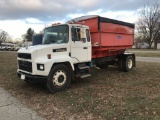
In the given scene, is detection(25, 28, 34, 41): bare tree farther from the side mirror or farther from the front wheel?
the front wheel

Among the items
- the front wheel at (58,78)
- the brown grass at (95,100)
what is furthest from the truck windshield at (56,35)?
the brown grass at (95,100)

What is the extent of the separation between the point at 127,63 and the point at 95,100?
5.98m

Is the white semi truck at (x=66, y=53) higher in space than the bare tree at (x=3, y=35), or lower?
lower

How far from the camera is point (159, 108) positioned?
528 centimetres

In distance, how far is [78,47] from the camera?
799 centimetres

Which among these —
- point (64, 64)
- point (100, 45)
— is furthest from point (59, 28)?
point (100, 45)

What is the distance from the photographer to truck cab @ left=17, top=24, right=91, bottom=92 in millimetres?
6785

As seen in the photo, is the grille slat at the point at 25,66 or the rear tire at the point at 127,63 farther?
the rear tire at the point at 127,63

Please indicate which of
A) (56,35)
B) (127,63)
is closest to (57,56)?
(56,35)

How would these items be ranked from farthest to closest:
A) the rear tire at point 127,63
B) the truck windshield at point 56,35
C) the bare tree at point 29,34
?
1. the bare tree at point 29,34
2. the rear tire at point 127,63
3. the truck windshield at point 56,35

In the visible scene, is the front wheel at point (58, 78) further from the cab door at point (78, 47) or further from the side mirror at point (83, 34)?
the side mirror at point (83, 34)

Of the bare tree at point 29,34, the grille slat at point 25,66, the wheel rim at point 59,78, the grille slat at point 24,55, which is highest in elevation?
the bare tree at point 29,34

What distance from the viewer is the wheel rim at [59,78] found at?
7122mm

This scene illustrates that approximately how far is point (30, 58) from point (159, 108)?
449 centimetres
